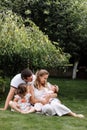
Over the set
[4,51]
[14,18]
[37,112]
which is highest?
[14,18]

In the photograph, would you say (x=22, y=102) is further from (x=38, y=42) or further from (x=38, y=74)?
(x=38, y=42)

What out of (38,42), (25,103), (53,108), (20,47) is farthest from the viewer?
(38,42)

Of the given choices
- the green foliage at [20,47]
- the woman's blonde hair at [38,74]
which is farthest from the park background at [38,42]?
the woman's blonde hair at [38,74]

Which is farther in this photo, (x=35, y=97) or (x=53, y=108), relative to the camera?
(x=35, y=97)

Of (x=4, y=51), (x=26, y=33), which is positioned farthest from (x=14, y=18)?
(x=4, y=51)

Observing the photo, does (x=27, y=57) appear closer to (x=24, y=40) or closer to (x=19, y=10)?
(x=24, y=40)

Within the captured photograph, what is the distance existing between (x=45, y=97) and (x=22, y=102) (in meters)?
0.48

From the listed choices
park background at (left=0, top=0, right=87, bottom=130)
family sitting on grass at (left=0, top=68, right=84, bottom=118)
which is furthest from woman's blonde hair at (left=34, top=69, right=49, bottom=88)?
park background at (left=0, top=0, right=87, bottom=130)

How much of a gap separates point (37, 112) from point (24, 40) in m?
4.71

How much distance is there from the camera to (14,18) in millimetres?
14062

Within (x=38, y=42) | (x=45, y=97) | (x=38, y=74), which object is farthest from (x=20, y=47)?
(x=45, y=97)

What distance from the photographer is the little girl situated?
885 centimetres

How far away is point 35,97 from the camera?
29.6 ft

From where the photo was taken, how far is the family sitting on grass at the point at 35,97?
8.64m
